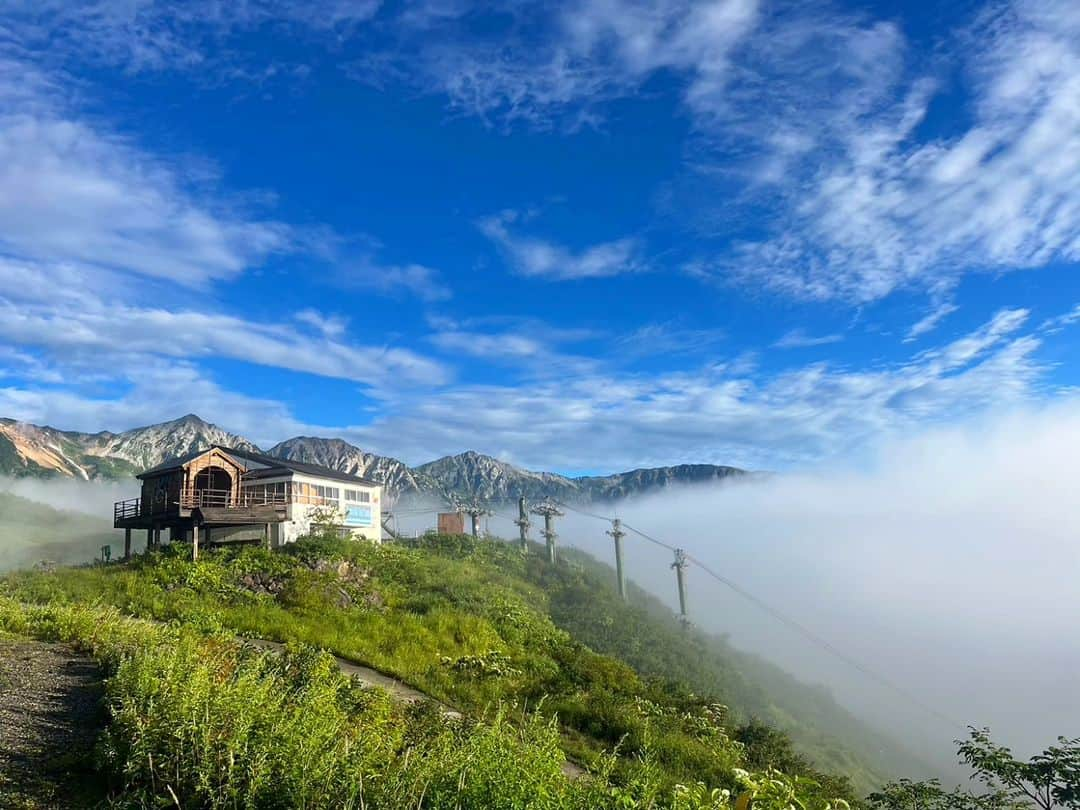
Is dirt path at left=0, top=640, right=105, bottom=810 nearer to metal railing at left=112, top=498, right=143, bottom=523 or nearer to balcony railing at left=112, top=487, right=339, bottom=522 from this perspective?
balcony railing at left=112, top=487, right=339, bottom=522

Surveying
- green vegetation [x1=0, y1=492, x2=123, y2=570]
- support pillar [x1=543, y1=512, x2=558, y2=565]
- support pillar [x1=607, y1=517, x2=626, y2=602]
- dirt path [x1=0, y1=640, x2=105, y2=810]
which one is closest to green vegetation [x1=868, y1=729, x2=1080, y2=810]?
dirt path [x1=0, y1=640, x2=105, y2=810]

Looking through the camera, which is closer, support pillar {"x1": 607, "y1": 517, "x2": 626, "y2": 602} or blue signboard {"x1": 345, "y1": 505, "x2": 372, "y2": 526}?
blue signboard {"x1": 345, "y1": 505, "x2": 372, "y2": 526}

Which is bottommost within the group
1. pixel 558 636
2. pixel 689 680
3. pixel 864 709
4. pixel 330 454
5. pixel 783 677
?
pixel 864 709

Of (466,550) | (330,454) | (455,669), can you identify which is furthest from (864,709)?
(330,454)

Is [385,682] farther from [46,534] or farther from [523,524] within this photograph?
[46,534]

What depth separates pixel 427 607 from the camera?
27812 millimetres

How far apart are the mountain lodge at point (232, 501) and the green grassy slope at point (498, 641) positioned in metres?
3.63

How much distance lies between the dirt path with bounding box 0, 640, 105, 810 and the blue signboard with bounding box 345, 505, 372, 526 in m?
30.2

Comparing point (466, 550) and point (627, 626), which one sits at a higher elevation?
point (466, 550)

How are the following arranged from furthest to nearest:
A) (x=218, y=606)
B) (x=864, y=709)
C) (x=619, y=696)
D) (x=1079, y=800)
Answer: (x=864, y=709), (x=218, y=606), (x=619, y=696), (x=1079, y=800)

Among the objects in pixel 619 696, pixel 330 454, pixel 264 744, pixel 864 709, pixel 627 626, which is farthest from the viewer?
pixel 330 454

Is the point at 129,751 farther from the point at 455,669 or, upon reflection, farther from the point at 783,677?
the point at 783,677

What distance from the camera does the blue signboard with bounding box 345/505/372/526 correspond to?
1719 inches

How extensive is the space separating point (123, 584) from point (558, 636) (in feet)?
56.9
